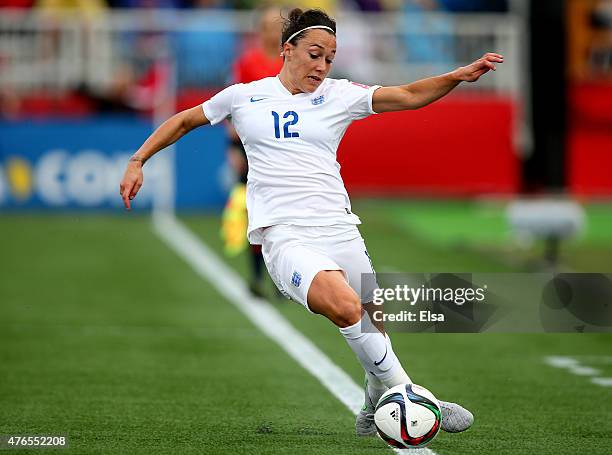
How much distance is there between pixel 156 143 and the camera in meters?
7.61

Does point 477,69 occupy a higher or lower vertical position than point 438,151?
higher

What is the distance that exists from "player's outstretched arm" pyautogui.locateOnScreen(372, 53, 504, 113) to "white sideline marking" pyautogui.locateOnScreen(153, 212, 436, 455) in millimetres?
1734

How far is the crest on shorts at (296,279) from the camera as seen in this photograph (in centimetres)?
712

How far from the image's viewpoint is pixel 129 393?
8.77m

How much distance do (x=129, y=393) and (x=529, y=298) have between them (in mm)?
2572

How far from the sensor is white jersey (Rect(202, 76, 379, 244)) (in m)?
7.38

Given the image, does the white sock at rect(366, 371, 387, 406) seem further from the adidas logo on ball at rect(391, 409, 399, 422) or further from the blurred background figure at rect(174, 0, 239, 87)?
the blurred background figure at rect(174, 0, 239, 87)

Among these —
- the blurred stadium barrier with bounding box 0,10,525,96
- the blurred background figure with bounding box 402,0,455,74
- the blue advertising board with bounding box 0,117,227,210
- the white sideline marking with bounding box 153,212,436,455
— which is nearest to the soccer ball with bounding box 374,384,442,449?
the white sideline marking with bounding box 153,212,436,455

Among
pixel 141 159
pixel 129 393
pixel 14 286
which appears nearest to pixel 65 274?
pixel 14 286

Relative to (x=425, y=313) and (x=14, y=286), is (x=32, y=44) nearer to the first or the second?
(x=14, y=286)

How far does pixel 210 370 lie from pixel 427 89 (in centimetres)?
329

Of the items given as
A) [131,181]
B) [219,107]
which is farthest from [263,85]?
[131,181]

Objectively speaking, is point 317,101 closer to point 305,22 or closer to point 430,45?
point 305,22

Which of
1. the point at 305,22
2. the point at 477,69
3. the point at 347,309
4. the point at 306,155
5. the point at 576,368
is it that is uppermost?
the point at 305,22
